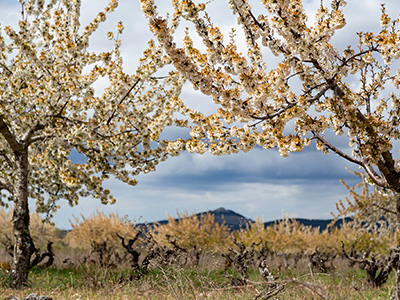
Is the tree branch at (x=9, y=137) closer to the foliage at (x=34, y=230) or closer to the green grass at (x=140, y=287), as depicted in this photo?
the green grass at (x=140, y=287)

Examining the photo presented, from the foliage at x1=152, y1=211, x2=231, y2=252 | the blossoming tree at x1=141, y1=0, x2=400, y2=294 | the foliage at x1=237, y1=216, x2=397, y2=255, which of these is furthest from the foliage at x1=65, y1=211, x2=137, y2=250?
the blossoming tree at x1=141, y1=0, x2=400, y2=294

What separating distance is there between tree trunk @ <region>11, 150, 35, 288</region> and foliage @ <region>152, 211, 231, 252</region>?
651 cm

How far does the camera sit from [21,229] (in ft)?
35.9

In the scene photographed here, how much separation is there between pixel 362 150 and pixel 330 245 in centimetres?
1467

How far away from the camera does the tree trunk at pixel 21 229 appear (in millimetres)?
10852

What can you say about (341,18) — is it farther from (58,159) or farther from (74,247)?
(74,247)

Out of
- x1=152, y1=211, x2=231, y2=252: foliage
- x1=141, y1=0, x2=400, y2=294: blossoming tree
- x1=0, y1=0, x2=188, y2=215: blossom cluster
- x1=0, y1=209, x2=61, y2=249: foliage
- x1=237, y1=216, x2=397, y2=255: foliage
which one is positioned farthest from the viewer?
x1=0, y1=209, x2=61, y2=249: foliage

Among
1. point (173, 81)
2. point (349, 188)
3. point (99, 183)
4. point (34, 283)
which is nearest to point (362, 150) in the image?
point (173, 81)

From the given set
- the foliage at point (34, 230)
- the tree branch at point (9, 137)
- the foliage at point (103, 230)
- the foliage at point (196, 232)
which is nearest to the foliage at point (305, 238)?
the foliage at point (196, 232)

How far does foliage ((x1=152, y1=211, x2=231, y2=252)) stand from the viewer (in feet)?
56.0

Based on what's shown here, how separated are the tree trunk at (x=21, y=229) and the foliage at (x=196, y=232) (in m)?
6.51

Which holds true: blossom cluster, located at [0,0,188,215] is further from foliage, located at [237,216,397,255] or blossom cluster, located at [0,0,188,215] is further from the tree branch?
foliage, located at [237,216,397,255]

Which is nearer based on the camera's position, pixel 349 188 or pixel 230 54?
pixel 230 54

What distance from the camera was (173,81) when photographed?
1097 centimetres
